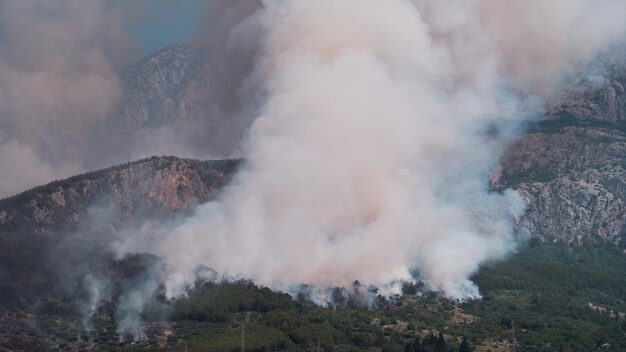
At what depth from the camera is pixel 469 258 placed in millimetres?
97062

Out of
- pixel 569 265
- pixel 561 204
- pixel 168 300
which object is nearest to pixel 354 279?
pixel 168 300

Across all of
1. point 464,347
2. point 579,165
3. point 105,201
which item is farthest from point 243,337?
point 579,165

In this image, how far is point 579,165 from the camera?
12300 cm

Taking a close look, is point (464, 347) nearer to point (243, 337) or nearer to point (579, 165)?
point (243, 337)

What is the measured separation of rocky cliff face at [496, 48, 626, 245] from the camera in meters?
118

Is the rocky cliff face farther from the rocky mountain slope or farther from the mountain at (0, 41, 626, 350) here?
the rocky mountain slope

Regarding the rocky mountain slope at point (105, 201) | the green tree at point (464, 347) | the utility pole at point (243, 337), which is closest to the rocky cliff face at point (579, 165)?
the rocky mountain slope at point (105, 201)

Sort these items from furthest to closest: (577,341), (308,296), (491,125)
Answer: (491,125), (308,296), (577,341)

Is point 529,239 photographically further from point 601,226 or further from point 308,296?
point 308,296

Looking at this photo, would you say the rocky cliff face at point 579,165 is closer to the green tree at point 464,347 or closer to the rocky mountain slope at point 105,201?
the rocky mountain slope at point 105,201

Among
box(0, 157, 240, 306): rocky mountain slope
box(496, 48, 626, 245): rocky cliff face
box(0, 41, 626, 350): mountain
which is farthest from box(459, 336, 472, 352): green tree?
box(496, 48, 626, 245): rocky cliff face

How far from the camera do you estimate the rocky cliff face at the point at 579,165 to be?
11819 cm

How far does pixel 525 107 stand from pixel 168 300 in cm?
6777

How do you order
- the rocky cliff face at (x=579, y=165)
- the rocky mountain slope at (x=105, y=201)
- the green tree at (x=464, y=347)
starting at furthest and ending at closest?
1. the rocky cliff face at (x=579, y=165)
2. the rocky mountain slope at (x=105, y=201)
3. the green tree at (x=464, y=347)
